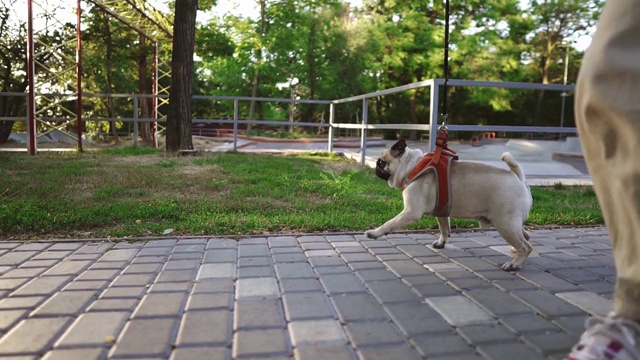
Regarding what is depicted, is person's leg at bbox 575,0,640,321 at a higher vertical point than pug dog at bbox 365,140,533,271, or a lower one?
higher

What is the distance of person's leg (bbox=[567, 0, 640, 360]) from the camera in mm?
1613

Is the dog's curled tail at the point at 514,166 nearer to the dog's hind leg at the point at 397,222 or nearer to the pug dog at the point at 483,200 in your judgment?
the pug dog at the point at 483,200

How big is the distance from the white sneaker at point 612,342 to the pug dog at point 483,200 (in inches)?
64.2

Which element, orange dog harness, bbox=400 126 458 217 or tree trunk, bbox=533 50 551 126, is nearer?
orange dog harness, bbox=400 126 458 217

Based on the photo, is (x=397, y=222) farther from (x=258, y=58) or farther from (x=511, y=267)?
(x=258, y=58)

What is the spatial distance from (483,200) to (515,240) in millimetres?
331

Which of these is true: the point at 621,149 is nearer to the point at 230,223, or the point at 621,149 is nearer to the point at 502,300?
the point at 502,300

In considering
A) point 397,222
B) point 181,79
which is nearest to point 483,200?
point 397,222

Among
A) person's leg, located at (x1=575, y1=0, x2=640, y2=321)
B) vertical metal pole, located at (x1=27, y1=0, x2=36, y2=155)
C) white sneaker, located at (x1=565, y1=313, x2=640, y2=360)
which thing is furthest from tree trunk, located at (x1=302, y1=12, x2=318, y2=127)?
white sneaker, located at (x1=565, y1=313, x2=640, y2=360)

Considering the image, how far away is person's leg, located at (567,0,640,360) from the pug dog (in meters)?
1.55

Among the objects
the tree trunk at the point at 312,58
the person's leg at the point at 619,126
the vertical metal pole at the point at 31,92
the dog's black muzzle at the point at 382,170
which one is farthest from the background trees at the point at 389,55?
the person's leg at the point at 619,126

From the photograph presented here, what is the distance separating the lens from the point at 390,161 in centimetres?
375

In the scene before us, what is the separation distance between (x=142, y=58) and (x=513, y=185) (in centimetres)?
1778

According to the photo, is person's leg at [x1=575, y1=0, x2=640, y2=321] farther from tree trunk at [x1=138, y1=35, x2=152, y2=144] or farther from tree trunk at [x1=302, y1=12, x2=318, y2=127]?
tree trunk at [x1=302, y1=12, x2=318, y2=127]
